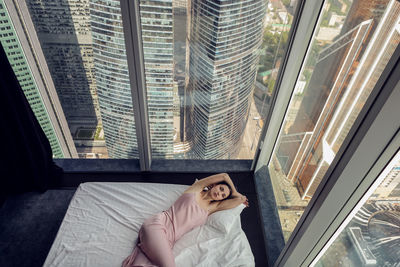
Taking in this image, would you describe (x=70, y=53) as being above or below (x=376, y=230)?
above

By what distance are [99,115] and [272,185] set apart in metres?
1.90

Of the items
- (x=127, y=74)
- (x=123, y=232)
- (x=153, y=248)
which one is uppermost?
(x=127, y=74)

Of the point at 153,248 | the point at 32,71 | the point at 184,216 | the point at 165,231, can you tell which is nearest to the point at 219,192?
the point at 184,216

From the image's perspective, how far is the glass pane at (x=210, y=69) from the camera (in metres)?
2.01

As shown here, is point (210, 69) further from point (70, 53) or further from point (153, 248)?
point (153, 248)

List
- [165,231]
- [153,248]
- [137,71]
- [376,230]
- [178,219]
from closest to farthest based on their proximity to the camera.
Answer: [376,230]
[153,248]
[165,231]
[178,219]
[137,71]

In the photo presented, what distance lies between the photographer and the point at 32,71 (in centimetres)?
228

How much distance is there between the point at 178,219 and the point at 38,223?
134 cm

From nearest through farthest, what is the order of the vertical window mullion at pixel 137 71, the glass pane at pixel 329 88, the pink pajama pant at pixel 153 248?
1. the glass pane at pixel 329 88
2. the pink pajama pant at pixel 153 248
3. the vertical window mullion at pixel 137 71

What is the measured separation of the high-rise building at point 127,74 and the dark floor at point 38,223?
0.46 meters

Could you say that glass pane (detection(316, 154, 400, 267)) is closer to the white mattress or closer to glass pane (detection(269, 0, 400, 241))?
glass pane (detection(269, 0, 400, 241))

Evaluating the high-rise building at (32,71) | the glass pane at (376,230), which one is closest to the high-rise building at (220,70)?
the high-rise building at (32,71)

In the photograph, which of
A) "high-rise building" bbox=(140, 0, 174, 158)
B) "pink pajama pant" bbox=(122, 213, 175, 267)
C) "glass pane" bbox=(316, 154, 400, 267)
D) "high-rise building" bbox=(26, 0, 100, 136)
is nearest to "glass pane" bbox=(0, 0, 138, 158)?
"high-rise building" bbox=(26, 0, 100, 136)

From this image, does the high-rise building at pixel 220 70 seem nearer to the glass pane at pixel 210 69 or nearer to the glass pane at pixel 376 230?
the glass pane at pixel 210 69
